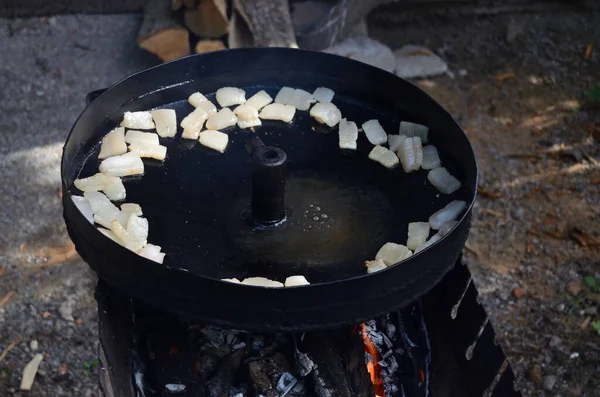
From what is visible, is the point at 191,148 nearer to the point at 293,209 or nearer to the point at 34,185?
the point at 293,209

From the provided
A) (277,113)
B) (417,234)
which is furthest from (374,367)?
(277,113)

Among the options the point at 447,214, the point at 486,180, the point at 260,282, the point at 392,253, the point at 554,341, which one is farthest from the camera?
the point at 486,180

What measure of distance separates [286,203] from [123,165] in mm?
462

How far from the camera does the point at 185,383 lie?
1907 mm

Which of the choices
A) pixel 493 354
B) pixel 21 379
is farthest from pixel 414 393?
pixel 21 379

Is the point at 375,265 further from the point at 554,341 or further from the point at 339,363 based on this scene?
the point at 554,341

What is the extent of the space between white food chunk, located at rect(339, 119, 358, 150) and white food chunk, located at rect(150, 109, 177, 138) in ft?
1.65

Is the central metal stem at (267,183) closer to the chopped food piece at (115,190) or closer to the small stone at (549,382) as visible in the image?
the chopped food piece at (115,190)

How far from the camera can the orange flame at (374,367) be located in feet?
6.72

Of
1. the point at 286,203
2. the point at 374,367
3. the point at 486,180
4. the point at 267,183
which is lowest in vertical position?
the point at 486,180

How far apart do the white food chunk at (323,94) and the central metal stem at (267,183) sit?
0.49 meters

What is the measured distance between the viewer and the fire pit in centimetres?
149

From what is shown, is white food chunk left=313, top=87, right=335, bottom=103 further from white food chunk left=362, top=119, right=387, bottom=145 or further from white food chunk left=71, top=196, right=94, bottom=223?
white food chunk left=71, top=196, right=94, bottom=223

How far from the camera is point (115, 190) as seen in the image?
1791 millimetres
